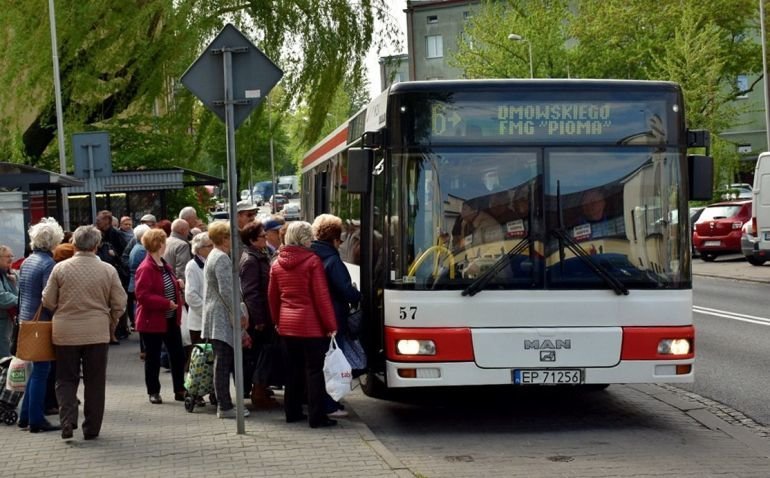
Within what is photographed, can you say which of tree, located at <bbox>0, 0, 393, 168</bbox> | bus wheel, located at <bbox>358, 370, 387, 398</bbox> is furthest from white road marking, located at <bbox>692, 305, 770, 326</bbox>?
tree, located at <bbox>0, 0, 393, 168</bbox>

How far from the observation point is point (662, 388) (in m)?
13.2

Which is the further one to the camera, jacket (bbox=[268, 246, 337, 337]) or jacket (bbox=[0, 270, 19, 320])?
jacket (bbox=[0, 270, 19, 320])

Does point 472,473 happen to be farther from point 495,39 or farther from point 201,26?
point 495,39

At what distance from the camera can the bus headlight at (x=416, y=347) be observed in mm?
10109

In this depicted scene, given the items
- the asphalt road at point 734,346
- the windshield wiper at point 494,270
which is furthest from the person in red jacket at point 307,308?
the asphalt road at point 734,346

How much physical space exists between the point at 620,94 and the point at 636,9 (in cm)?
5027

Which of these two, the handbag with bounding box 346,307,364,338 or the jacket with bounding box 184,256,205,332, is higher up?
the jacket with bounding box 184,256,205,332

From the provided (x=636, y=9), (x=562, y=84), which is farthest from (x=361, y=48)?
(x=636, y=9)

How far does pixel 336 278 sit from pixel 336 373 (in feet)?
2.46

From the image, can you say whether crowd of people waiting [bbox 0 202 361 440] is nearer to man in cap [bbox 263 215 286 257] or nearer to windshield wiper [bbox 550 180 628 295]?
man in cap [bbox 263 215 286 257]

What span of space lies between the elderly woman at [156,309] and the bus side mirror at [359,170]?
6.98 feet

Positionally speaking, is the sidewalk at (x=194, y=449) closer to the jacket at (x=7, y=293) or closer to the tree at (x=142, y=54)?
the jacket at (x=7, y=293)

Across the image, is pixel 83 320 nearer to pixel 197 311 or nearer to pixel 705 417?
pixel 197 311

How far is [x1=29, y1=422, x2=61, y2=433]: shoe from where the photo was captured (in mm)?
10203
